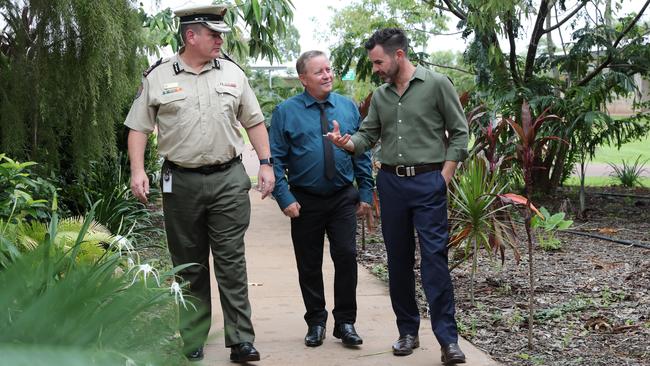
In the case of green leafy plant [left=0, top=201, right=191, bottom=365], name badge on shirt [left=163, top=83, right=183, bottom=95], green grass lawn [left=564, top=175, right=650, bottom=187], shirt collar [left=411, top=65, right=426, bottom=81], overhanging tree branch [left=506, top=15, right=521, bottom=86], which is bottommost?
green grass lawn [left=564, top=175, right=650, bottom=187]

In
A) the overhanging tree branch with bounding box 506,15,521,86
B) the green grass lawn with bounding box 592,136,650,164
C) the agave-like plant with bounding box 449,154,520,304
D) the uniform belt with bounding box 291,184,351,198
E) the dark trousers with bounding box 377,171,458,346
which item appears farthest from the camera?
the green grass lawn with bounding box 592,136,650,164

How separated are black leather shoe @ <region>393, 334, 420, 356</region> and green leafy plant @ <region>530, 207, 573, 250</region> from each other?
339 centimetres

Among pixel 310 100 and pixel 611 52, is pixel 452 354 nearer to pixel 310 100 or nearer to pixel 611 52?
pixel 310 100

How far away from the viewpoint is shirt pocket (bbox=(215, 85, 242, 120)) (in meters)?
5.32

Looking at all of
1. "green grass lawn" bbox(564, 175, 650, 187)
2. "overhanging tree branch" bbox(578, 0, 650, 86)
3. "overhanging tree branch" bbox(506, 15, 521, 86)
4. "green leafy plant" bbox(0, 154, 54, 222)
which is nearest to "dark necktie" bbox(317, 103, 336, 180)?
"green leafy plant" bbox(0, 154, 54, 222)

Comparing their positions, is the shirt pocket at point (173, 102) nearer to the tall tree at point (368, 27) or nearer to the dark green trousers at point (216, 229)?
the dark green trousers at point (216, 229)

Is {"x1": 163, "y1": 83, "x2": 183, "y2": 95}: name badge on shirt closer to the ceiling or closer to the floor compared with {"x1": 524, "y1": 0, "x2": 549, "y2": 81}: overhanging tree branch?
closer to the floor

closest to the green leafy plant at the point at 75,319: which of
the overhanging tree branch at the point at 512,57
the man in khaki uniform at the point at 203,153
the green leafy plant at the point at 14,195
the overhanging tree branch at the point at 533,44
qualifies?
the man in khaki uniform at the point at 203,153

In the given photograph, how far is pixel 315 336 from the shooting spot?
587cm

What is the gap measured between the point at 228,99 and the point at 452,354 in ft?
6.42

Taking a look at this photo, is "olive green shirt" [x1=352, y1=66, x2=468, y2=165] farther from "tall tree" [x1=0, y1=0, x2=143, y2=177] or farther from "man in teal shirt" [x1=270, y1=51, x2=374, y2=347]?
"tall tree" [x1=0, y1=0, x2=143, y2=177]

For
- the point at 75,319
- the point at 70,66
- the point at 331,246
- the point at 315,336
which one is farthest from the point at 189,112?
the point at 75,319

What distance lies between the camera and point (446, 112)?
5523mm

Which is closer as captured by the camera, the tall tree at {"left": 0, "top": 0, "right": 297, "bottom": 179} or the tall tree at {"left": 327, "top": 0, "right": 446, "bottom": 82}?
the tall tree at {"left": 0, "top": 0, "right": 297, "bottom": 179}
